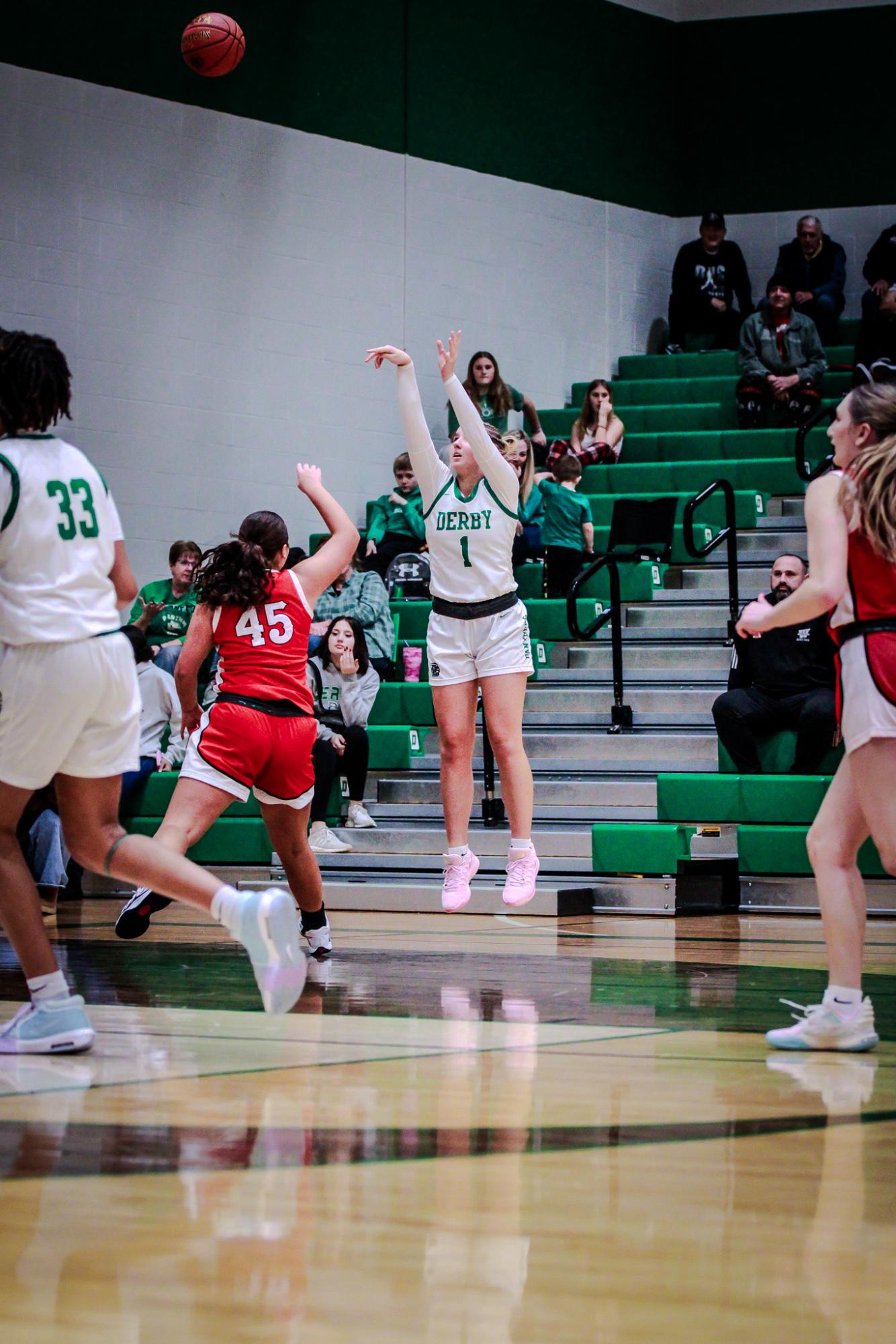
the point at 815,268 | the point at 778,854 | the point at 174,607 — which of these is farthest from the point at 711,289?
the point at 778,854

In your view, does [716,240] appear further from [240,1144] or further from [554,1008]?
[240,1144]

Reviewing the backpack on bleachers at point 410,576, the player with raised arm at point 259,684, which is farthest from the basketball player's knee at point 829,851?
the backpack on bleachers at point 410,576

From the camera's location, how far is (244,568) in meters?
5.58

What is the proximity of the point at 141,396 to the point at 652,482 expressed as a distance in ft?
12.6

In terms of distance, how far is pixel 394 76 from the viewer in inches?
560

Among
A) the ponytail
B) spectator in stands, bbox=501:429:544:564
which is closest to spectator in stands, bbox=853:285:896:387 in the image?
spectator in stands, bbox=501:429:544:564

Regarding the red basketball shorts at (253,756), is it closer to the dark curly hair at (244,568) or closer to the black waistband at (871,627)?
→ the dark curly hair at (244,568)

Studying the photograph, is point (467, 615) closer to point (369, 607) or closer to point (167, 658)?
point (369, 607)

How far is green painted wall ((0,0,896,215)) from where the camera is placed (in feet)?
42.8

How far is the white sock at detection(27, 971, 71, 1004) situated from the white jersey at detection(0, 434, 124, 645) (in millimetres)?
778

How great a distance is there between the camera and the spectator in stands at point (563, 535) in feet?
37.4

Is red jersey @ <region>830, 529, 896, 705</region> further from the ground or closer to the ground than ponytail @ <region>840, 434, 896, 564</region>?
closer to the ground

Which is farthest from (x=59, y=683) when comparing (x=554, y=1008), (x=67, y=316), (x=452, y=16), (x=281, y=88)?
(x=452, y=16)

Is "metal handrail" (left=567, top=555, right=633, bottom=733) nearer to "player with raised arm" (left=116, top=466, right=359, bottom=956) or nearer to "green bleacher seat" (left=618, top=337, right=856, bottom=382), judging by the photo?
"player with raised arm" (left=116, top=466, right=359, bottom=956)
